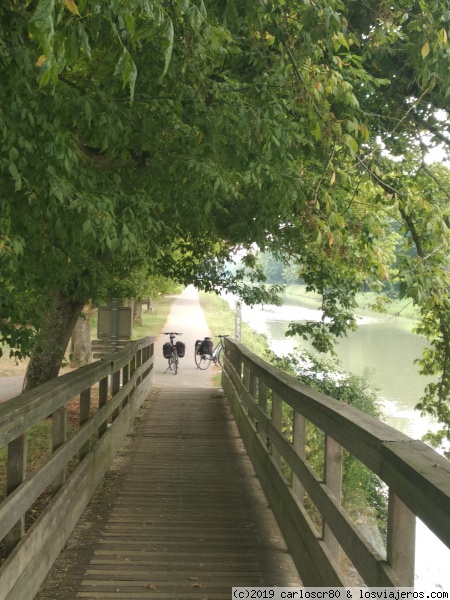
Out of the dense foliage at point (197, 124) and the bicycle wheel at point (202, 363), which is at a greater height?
the dense foliage at point (197, 124)

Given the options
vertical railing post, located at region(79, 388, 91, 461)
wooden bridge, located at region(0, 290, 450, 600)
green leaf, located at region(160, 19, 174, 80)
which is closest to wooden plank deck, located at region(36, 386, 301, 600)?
wooden bridge, located at region(0, 290, 450, 600)

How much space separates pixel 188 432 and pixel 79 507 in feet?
13.8

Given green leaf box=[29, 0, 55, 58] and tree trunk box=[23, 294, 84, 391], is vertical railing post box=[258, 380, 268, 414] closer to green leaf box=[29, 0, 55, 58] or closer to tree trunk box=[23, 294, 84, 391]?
green leaf box=[29, 0, 55, 58]

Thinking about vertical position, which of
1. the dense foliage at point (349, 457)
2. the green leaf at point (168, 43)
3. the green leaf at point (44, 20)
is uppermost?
the green leaf at point (168, 43)

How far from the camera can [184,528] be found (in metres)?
4.89

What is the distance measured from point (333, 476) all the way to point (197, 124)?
134 inches

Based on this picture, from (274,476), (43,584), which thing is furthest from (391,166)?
(43,584)

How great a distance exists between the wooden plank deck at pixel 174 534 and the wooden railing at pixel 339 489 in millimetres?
227

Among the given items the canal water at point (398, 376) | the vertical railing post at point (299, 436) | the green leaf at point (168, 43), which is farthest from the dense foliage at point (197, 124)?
the canal water at point (398, 376)

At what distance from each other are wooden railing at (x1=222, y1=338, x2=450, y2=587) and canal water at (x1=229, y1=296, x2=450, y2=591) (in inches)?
73.4

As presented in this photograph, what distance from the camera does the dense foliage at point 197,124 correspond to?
4441mm

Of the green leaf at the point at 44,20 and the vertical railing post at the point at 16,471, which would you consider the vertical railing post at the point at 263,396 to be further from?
the green leaf at the point at 44,20

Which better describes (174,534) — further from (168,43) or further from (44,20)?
(44,20)

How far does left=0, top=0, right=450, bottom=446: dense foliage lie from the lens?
4441 mm
